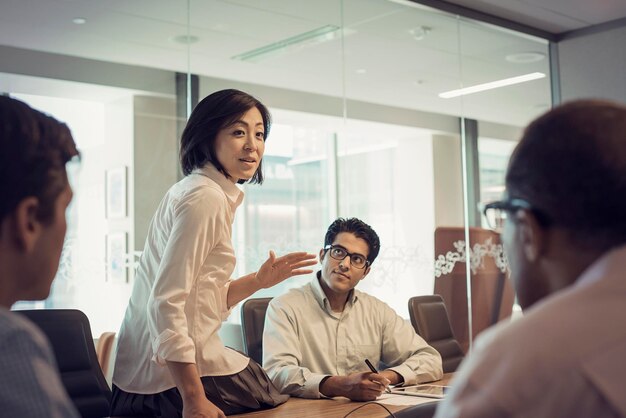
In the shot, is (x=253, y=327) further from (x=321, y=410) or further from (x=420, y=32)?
(x=420, y=32)

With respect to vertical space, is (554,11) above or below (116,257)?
above

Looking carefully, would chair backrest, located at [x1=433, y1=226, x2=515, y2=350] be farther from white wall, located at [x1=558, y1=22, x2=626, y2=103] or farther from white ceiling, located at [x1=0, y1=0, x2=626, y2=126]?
white wall, located at [x1=558, y1=22, x2=626, y2=103]

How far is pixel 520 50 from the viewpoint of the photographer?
5996mm

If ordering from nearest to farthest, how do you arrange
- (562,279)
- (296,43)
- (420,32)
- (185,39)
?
1. (562,279)
2. (185,39)
3. (296,43)
4. (420,32)

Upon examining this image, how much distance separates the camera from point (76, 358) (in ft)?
8.50

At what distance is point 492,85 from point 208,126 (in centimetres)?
364

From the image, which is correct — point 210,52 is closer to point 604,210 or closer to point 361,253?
point 361,253

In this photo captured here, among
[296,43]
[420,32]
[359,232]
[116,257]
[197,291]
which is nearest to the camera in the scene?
[197,291]

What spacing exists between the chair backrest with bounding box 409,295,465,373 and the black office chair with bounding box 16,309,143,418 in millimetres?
1778

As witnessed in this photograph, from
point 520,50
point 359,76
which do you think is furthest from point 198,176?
point 520,50

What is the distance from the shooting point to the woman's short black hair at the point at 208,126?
2.52 m

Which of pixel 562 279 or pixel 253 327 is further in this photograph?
pixel 253 327

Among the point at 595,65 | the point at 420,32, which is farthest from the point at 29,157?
the point at 595,65

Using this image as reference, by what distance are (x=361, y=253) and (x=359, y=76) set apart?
173 cm
